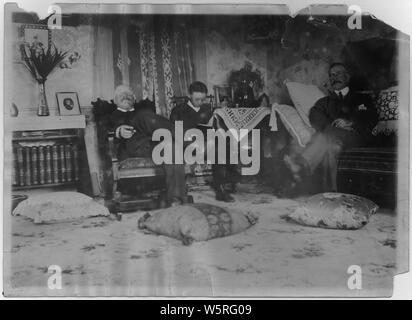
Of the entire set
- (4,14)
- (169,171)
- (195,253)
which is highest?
(4,14)

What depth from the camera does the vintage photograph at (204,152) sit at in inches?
75.4

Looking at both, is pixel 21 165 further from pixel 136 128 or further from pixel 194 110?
pixel 194 110

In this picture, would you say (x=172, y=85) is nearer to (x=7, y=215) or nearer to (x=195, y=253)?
(x=195, y=253)

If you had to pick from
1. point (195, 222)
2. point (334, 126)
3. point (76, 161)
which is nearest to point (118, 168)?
point (76, 161)

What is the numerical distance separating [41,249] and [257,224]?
35.6 inches

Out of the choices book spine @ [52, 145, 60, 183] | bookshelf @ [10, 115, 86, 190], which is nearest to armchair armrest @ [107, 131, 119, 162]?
bookshelf @ [10, 115, 86, 190]

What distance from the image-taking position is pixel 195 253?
1.91 meters

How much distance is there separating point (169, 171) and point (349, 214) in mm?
775

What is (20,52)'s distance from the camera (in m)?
1.92

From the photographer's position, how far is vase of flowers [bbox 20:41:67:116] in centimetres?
192

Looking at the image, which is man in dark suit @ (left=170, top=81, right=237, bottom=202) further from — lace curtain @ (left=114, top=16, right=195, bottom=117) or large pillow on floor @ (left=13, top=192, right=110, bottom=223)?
large pillow on floor @ (left=13, top=192, right=110, bottom=223)

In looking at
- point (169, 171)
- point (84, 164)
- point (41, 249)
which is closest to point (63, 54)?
point (84, 164)
